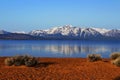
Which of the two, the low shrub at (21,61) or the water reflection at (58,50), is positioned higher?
the low shrub at (21,61)

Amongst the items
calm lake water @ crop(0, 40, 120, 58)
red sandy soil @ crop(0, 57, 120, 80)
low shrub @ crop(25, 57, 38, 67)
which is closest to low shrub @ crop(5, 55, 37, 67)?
low shrub @ crop(25, 57, 38, 67)

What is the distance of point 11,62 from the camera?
74.7 ft

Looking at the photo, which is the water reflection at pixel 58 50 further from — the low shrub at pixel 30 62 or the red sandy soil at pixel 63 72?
the red sandy soil at pixel 63 72

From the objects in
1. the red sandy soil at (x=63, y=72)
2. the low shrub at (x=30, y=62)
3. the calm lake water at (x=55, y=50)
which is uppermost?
the low shrub at (x=30, y=62)

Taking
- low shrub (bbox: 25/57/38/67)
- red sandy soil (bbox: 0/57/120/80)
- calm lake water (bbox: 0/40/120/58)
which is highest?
low shrub (bbox: 25/57/38/67)

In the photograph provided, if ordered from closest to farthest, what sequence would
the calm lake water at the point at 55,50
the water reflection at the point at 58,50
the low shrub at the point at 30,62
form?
the low shrub at the point at 30,62, the calm lake water at the point at 55,50, the water reflection at the point at 58,50

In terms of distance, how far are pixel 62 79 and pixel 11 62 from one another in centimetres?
657

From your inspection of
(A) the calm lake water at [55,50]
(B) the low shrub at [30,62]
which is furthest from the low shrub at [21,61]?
(A) the calm lake water at [55,50]

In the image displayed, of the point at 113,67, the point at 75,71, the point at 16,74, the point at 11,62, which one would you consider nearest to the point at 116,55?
the point at 113,67

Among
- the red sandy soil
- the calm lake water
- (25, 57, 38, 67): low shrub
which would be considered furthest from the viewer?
the calm lake water

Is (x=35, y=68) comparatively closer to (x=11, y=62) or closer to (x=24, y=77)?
(x=11, y=62)

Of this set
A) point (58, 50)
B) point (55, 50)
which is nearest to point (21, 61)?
point (55, 50)

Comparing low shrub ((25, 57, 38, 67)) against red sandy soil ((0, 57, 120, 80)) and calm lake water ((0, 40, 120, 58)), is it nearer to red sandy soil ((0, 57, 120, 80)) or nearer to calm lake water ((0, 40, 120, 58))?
red sandy soil ((0, 57, 120, 80))

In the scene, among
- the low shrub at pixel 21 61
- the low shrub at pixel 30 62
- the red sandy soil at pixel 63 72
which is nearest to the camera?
the red sandy soil at pixel 63 72
